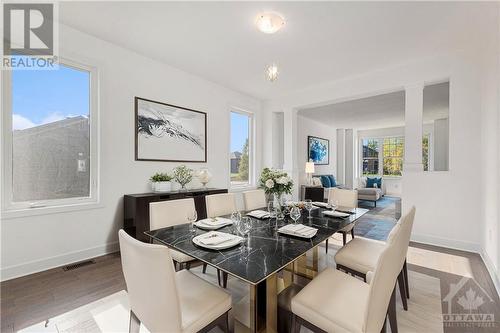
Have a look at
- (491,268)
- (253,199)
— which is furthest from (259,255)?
(491,268)

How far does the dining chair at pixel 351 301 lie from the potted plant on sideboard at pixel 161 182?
2.57 m

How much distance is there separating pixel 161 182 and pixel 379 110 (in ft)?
19.4

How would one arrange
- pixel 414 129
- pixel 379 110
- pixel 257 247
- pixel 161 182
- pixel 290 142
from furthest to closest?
1. pixel 379 110
2. pixel 290 142
3. pixel 414 129
4. pixel 161 182
5. pixel 257 247

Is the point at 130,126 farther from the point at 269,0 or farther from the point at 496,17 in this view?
the point at 496,17

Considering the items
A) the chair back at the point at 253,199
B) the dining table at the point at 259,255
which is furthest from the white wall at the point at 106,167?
the dining table at the point at 259,255

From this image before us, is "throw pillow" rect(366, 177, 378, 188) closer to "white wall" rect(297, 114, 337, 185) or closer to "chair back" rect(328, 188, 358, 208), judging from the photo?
"white wall" rect(297, 114, 337, 185)

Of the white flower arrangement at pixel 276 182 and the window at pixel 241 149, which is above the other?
the window at pixel 241 149

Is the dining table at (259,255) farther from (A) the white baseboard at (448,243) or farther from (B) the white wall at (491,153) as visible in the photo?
(A) the white baseboard at (448,243)

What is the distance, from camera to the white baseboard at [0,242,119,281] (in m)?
2.30

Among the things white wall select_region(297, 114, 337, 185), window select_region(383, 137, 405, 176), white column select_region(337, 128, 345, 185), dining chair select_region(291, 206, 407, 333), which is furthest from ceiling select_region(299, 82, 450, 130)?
dining chair select_region(291, 206, 407, 333)

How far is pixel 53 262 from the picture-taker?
256 centimetres

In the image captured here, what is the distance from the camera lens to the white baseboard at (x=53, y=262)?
2304 millimetres

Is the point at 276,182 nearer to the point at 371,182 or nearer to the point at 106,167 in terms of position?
the point at 106,167

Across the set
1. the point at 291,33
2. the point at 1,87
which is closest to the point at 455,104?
the point at 291,33
